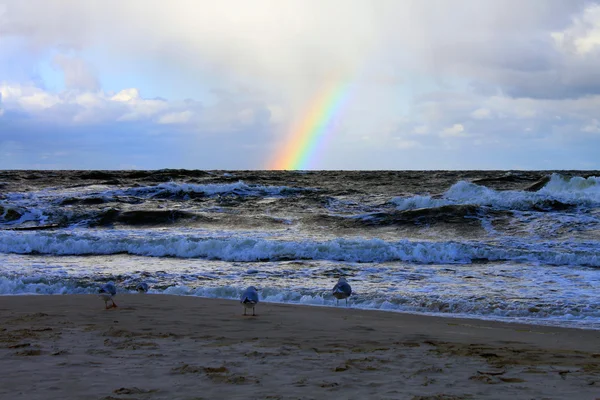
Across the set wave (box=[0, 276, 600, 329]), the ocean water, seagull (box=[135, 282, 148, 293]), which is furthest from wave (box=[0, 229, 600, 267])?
seagull (box=[135, 282, 148, 293])

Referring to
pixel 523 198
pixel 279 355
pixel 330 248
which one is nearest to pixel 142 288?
pixel 279 355

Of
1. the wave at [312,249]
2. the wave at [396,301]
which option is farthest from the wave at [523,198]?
the wave at [396,301]

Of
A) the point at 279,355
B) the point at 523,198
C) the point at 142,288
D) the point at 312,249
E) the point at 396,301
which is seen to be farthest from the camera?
the point at 523,198

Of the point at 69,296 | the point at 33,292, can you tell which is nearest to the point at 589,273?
the point at 69,296

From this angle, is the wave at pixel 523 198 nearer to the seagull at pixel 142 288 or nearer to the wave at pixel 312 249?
the wave at pixel 312 249

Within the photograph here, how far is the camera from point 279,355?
17.0 ft

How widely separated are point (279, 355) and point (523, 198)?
66.0 ft

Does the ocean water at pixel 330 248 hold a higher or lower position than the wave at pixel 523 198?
lower

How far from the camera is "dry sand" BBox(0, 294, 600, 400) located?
407 cm

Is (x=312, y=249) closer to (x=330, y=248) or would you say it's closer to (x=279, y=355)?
(x=330, y=248)

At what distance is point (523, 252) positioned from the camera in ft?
43.5

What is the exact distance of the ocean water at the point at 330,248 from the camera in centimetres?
924

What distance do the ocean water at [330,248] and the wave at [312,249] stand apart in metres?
0.04

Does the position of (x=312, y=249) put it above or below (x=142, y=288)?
above
